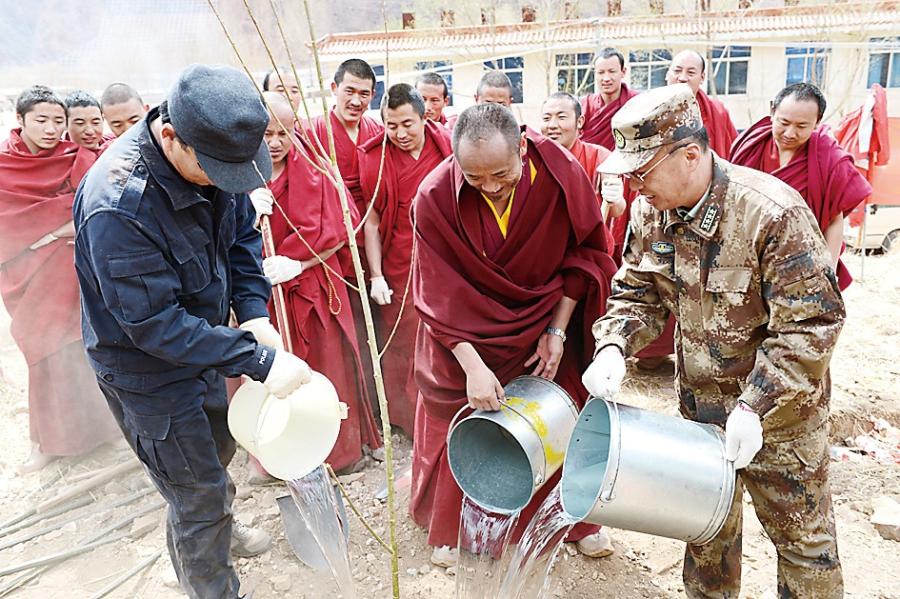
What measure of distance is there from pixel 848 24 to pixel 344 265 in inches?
644

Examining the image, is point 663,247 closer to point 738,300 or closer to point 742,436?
point 738,300

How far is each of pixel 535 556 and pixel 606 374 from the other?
918mm

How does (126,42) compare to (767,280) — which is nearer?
(767,280)

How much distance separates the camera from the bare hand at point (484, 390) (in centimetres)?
240

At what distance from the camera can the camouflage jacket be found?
183 cm

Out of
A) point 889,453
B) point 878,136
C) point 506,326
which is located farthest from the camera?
point 878,136

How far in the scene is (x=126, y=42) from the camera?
495cm

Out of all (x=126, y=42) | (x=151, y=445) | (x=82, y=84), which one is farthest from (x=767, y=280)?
(x=82, y=84)

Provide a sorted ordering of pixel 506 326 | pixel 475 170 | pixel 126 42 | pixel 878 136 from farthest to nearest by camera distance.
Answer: pixel 878 136 → pixel 126 42 → pixel 506 326 → pixel 475 170

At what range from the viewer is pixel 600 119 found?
5164mm

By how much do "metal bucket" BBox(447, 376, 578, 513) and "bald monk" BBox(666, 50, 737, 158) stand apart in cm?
303

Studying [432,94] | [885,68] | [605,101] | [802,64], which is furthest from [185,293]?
[885,68]

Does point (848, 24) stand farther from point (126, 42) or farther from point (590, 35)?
point (126, 42)

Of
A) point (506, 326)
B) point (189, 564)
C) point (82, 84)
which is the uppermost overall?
point (82, 84)
